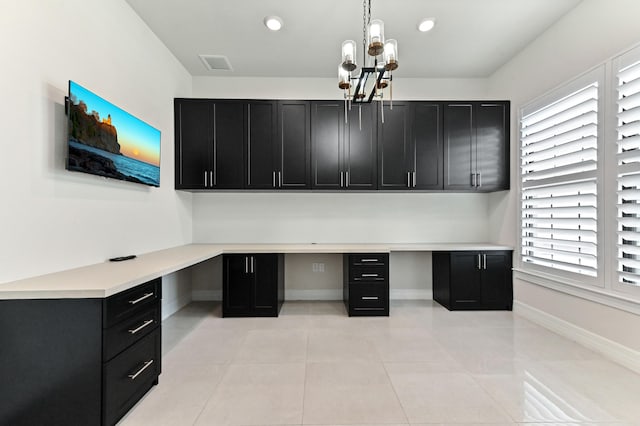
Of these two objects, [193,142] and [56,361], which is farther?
[193,142]

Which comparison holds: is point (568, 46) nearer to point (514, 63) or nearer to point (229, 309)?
point (514, 63)

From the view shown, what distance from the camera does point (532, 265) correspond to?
3416 mm

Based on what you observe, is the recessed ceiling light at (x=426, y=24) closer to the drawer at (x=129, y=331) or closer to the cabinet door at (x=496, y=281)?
the cabinet door at (x=496, y=281)

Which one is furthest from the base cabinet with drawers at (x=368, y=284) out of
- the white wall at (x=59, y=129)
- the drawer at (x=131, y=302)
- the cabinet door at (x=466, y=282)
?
the white wall at (x=59, y=129)

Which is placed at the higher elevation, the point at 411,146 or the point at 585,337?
the point at 411,146

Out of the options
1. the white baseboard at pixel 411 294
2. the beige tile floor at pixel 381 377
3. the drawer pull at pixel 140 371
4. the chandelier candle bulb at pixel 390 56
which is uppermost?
the chandelier candle bulb at pixel 390 56

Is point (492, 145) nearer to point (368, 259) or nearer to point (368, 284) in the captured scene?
point (368, 259)

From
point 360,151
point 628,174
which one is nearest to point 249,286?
point 360,151

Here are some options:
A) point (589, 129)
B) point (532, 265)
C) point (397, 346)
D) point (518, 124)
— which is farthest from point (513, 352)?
point (518, 124)

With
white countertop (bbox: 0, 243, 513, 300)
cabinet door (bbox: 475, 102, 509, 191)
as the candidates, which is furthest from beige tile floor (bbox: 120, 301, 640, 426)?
cabinet door (bbox: 475, 102, 509, 191)

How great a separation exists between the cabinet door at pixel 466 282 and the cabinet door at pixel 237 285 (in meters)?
2.54

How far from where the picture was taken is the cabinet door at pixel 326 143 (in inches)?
152

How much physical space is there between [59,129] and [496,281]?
15.1ft

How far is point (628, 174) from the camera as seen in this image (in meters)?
2.32
